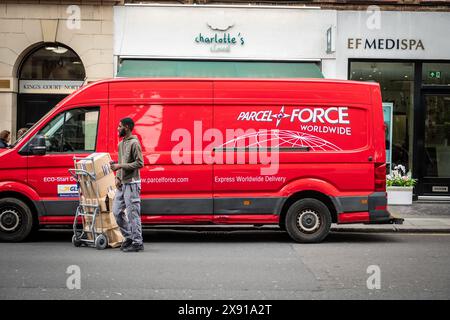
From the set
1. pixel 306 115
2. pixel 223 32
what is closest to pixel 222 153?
pixel 306 115

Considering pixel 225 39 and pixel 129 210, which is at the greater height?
pixel 225 39

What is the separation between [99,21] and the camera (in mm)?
16750

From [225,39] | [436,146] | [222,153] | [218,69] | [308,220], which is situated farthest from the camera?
[436,146]

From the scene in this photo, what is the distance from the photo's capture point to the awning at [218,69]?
1634 cm

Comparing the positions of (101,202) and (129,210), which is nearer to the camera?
(129,210)

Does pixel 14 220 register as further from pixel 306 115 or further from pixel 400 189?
pixel 400 189

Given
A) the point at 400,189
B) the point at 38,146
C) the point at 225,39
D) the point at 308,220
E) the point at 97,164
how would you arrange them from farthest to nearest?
1. the point at 225,39
2. the point at 400,189
3. the point at 308,220
4. the point at 38,146
5. the point at 97,164

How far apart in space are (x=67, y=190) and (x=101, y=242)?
1.17 m

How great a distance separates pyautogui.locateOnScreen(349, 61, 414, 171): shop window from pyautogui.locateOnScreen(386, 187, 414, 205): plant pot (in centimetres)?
144

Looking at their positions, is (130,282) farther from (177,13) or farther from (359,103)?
(177,13)

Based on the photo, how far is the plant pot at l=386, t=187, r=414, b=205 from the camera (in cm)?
1594

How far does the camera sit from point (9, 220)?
33.7 ft

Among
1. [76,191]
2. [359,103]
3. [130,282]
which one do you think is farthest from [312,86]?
[130,282]

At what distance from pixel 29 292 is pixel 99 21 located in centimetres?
1128
